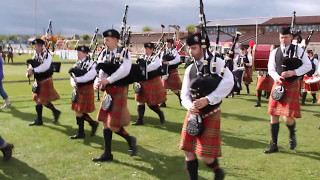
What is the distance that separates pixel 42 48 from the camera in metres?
6.83

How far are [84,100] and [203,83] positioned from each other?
320 centimetres

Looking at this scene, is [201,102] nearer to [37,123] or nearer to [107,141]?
[107,141]

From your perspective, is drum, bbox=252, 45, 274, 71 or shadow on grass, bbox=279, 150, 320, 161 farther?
drum, bbox=252, 45, 274, 71

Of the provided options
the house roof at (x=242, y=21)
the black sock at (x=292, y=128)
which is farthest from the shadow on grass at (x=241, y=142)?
the house roof at (x=242, y=21)

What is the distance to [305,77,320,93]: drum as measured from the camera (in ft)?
32.8

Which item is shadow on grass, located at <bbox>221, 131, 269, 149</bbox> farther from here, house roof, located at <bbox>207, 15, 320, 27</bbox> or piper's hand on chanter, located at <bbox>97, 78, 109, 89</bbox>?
house roof, located at <bbox>207, 15, 320, 27</bbox>

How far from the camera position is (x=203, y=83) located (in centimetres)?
347

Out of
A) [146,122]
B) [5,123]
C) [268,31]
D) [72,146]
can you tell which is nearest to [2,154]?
[72,146]

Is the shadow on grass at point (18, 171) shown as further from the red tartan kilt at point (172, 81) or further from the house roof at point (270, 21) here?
the house roof at point (270, 21)

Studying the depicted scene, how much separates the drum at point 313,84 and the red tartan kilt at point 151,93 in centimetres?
530

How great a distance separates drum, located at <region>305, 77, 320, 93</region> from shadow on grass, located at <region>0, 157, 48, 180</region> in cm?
866

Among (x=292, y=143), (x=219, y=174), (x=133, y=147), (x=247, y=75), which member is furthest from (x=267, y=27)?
(x=219, y=174)

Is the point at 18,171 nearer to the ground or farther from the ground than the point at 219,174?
nearer to the ground

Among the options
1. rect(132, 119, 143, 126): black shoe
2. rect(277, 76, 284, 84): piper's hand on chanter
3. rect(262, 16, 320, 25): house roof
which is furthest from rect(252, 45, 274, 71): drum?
rect(262, 16, 320, 25): house roof
